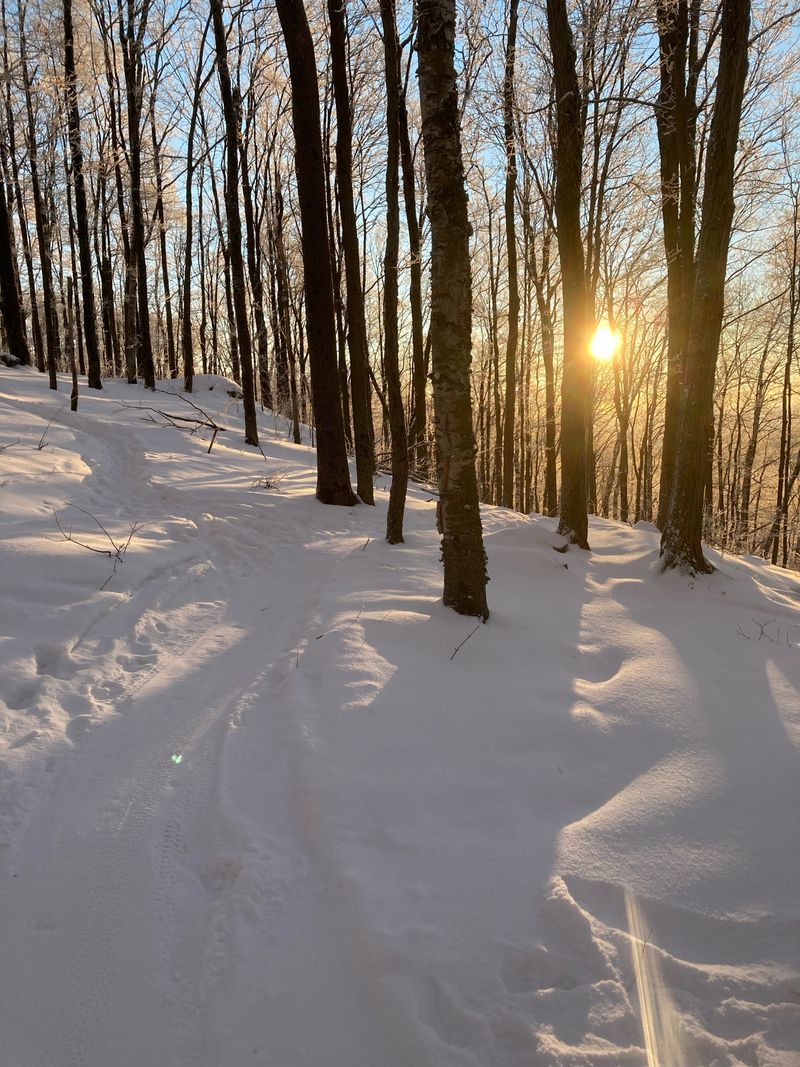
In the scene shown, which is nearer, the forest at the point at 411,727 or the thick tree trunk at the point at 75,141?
the forest at the point at 411,727

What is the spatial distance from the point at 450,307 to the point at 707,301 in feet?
11.3

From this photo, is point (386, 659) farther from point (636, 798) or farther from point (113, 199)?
point (113, 199)

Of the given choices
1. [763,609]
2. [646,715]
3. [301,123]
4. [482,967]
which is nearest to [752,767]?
[646,715]

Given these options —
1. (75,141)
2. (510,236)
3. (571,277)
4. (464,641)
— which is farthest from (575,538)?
(75,141)

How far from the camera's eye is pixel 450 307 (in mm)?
4078

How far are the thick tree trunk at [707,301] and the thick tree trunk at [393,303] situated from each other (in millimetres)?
3116

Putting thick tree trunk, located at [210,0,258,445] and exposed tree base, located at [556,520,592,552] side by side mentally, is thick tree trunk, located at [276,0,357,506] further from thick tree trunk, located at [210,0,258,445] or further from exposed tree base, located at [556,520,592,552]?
thick tree trunk, located at [210,0,258,445]

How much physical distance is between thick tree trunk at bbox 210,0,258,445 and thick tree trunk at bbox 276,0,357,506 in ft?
13.6

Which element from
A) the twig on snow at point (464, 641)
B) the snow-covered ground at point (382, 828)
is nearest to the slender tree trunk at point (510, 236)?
the twig on snow at point (464, 641)

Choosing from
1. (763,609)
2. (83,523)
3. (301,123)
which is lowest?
(763,609)

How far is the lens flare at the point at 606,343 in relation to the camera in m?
18.1

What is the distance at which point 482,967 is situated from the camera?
1.76 meters

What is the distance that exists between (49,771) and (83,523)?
141 inches

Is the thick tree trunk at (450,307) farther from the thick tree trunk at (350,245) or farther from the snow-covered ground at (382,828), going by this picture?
the thick tree trunk at (350,245)
